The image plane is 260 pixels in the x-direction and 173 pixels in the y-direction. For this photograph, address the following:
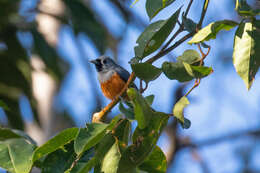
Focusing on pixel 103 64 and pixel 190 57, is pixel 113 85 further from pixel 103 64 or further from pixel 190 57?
pixel 190 57

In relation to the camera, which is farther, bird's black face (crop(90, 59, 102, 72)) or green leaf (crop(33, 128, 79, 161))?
bird's black face (crop(90, 59, 102, 72))

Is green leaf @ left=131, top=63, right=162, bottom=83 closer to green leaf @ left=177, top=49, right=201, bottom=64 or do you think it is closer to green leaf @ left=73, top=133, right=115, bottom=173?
green leaf @ left=177, top=49, right=201, bottom=64

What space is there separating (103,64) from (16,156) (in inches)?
135

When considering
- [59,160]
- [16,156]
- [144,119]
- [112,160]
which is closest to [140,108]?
[144,119]

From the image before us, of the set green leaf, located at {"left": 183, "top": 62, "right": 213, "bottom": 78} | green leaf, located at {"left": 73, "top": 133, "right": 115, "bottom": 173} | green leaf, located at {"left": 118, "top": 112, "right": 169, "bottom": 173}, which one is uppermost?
green leaf, located at {"left": 183, "top": 62, "right": 213, "bottom": 78}

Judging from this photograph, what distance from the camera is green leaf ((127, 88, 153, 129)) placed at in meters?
1.48

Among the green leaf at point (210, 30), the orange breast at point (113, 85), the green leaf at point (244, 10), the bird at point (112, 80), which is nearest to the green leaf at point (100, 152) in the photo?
the green leaf at point (210, 30)

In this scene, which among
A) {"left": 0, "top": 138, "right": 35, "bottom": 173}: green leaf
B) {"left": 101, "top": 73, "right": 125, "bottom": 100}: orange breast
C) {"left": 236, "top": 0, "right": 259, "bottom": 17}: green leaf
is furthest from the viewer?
{"left": 101, "top": 73, "right": 125, "bottom": 100}: orange breast

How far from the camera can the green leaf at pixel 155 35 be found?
1632mm

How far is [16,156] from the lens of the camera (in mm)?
1762

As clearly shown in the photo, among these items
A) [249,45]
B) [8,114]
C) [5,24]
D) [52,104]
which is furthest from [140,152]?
[52,104]

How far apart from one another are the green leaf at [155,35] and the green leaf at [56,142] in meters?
0.42

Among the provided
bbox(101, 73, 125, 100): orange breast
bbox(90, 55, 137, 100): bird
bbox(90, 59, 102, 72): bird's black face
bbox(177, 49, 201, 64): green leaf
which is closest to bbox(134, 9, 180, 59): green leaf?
bbox(177, 49, 201, 64): green leaf

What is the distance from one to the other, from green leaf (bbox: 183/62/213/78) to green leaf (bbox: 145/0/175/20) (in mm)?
225
